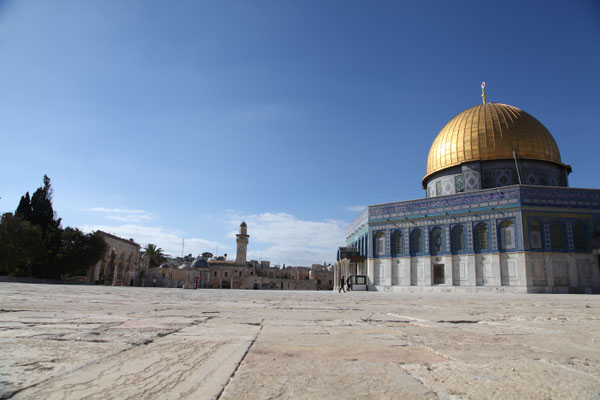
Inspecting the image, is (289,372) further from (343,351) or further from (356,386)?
(343,351)

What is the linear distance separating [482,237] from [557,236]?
13.8 ft

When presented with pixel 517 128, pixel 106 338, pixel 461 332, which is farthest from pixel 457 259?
pixel 106 338

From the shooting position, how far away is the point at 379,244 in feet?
93.0

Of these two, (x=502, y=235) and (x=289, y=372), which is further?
(x=502, y=235)

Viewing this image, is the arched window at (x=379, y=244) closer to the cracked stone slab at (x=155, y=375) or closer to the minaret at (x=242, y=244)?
the cracked stone slab at (x=155, y=375)

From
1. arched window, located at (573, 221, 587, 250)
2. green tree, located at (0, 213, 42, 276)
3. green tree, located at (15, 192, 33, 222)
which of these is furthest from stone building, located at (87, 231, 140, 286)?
arched window, located at (573, 221, 587, 250)

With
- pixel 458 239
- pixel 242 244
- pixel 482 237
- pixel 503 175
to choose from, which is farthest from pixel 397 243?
pixel 242 244

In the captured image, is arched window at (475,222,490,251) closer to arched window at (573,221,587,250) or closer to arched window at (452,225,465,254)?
arched window at (452,225,465,254)

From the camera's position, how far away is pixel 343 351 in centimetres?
220

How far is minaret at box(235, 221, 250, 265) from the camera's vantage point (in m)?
55.1

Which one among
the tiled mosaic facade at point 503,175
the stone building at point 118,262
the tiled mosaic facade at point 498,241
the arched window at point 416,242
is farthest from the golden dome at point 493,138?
the stone building at point 118,262

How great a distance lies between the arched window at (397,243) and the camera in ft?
89.8

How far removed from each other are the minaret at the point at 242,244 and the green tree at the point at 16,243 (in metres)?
30.7

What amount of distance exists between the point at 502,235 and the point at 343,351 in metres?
25.0
